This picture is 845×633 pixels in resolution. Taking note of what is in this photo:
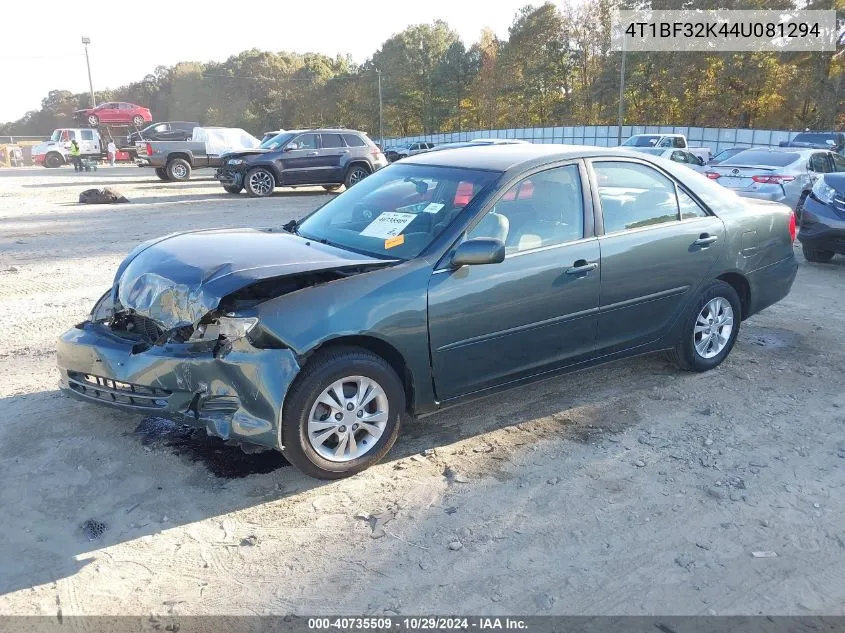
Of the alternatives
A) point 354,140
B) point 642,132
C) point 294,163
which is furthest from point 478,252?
point 642,132

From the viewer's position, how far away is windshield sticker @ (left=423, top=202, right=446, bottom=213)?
13.3ft

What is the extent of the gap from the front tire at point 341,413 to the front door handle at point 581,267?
1.29 m

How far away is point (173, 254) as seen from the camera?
3914 millimetres

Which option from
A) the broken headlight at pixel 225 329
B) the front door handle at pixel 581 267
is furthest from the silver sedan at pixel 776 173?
the broken headlight at pixel 225 329

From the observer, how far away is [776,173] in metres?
11.7

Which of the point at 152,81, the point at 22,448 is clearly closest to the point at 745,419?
the point at 22,448

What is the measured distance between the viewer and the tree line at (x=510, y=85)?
4175 centimetres

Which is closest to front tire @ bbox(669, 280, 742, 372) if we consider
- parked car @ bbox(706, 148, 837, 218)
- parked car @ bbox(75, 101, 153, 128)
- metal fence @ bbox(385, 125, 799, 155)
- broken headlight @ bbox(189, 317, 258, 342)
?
broken headlight @ bbox(189, 317, 258, 342)

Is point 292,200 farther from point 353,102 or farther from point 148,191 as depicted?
point 353,102

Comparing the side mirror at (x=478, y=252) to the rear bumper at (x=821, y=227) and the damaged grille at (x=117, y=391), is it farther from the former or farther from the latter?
the rear bumper at (x=821, y=227)

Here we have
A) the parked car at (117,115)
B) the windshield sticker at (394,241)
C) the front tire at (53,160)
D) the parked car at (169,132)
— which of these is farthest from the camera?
the parked car at (117,115)

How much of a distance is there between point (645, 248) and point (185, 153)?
67.7ft

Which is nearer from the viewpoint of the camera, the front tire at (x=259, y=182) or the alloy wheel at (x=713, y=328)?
the alloy wheel at (x=713, y=328)

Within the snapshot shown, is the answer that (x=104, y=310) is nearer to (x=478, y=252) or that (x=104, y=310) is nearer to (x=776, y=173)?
(x=478, y=252)
